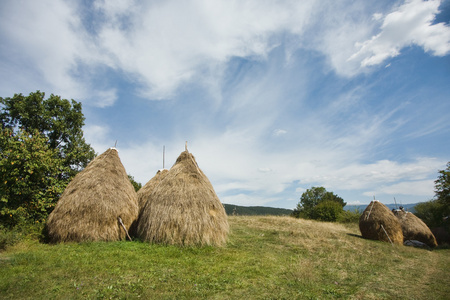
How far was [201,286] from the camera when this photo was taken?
5.47 metres

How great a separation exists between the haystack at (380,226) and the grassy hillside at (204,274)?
539 centimetres

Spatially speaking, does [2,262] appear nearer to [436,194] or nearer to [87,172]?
[87,172]

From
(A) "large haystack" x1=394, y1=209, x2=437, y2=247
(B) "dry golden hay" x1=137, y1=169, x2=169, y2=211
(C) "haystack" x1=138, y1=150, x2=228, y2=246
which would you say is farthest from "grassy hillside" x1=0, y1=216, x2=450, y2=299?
(A) "large haystack" x1=394, y1=209, x2=437, y2=247

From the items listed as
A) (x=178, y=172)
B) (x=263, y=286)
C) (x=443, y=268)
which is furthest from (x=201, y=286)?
(x=443, y=268)

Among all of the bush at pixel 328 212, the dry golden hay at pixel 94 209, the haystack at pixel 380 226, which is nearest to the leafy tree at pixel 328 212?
the bush at pixel 328 212

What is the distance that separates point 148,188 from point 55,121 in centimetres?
963

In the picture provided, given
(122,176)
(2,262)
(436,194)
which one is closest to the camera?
(2,262)

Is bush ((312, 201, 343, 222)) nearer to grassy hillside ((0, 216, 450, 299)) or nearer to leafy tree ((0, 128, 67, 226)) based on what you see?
grassy hillside ((0, 216, 450, 299))

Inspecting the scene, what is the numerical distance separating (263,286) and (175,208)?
505 centimetres

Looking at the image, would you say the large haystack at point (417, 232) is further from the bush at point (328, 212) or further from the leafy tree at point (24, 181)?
the leafy tree at point (24, 181)

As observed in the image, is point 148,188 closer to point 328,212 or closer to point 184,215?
point 184,215

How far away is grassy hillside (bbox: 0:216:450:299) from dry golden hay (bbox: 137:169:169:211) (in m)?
4.59

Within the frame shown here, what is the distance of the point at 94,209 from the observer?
387 inches

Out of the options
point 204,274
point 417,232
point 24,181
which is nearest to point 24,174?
point 24,181
